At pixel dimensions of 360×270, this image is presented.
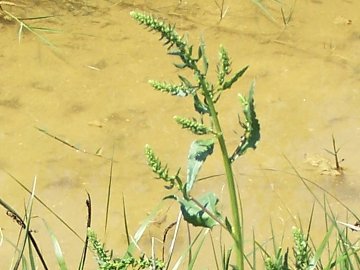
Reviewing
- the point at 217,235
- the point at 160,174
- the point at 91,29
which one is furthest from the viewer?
the point at 91,29

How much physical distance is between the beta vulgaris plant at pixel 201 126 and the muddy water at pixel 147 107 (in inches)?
47.9

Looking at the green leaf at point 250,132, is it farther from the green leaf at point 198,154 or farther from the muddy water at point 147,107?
the muddy water at point 147,107

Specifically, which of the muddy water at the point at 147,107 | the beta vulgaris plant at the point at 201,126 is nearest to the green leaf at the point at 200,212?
the beta vulgaris plant at the point at 201,126

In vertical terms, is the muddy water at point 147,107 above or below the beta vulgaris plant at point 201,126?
below

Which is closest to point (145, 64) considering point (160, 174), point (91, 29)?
point (91, 29)

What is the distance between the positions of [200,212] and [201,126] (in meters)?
0.12

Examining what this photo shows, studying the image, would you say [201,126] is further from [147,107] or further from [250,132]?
[147,107]

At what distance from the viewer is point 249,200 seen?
91.4 inches

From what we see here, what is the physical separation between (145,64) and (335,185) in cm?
77

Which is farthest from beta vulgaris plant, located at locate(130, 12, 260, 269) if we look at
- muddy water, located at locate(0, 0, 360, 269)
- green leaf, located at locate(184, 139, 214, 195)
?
muddy water, located at locate(0, 0, 360, 269)

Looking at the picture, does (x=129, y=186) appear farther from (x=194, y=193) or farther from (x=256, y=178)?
(x=256, y=178)

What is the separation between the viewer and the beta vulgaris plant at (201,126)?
87cm

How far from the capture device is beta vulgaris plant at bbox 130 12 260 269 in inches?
34.4

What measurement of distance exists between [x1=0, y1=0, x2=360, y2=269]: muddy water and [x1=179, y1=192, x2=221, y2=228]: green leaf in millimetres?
1206
